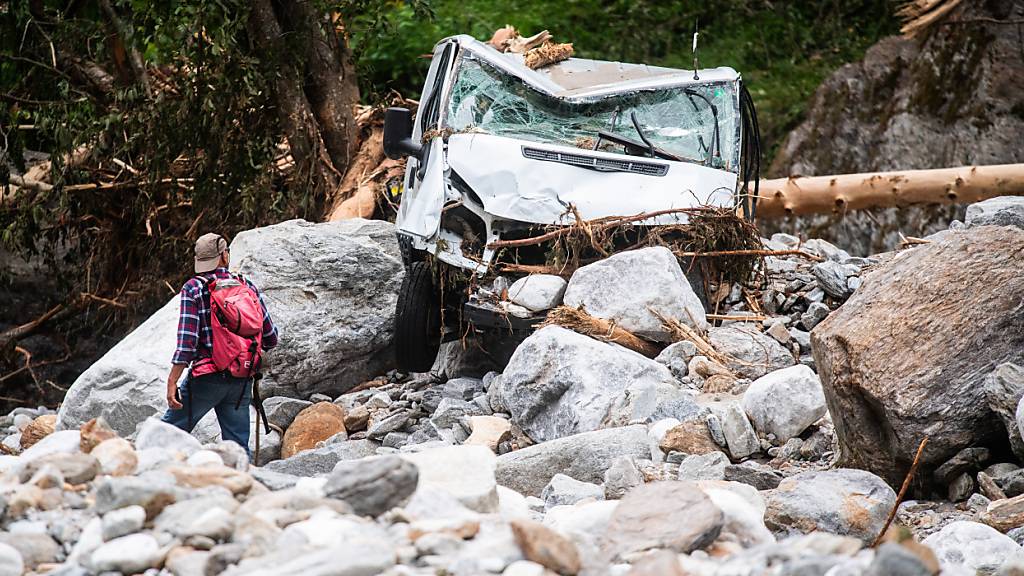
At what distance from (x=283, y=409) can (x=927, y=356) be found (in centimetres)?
438

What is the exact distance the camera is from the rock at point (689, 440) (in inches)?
243

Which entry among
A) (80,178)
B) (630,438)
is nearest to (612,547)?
(630,438)

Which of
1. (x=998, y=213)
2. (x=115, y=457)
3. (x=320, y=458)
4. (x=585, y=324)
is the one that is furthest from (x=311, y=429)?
(x=998, y=213)

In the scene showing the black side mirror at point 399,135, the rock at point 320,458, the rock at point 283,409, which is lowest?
the rock at point 283,409

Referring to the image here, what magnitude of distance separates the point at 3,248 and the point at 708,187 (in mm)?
8069

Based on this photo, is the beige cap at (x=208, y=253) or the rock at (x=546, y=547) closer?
the rock at (x=546, y=547)

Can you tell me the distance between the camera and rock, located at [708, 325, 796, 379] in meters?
7.67

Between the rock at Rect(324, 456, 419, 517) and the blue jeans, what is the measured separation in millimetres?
2279

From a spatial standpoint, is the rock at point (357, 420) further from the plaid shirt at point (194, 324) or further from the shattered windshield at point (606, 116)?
the shattered windshield at point (606, 116)

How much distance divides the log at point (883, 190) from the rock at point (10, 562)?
31.3 feet

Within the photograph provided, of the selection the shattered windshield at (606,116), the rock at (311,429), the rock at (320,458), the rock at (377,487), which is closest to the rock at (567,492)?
the rock at (320,458)

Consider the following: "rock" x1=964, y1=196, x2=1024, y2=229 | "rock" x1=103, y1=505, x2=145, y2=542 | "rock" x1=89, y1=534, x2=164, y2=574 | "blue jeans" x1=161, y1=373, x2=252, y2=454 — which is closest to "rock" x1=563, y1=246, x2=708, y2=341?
"blue jeans" x1=161, y1=373, x2=252, y2=454

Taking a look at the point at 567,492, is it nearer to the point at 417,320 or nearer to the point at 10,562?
the point at 10,562

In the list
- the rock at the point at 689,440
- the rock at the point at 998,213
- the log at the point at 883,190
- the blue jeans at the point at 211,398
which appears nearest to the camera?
the blue jeans at the point at 211,398
